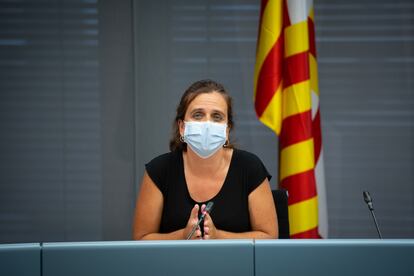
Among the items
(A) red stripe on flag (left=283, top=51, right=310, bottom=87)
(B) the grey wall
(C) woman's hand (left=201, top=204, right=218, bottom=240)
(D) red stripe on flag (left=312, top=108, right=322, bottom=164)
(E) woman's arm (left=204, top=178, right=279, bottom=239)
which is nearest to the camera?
(C) woman's hand (left=201, top=204, right=218, bottom=240)

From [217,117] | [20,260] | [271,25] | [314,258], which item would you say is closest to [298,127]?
[271,25]

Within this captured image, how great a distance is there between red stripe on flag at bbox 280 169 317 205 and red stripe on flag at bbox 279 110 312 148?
0.58 feet

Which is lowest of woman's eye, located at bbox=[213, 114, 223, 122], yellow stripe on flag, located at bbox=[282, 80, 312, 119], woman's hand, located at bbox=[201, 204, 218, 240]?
woman's hand, located at bbox=[201, 204, 218, 240]

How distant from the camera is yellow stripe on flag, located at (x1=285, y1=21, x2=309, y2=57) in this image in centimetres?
259

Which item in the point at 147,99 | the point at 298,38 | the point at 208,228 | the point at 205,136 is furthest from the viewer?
the point at 147,99

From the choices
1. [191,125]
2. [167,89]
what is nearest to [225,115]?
[191,125]

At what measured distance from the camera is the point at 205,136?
1.80m

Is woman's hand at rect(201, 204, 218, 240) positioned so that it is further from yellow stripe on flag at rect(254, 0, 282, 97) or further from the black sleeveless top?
yellow stripe on flag at rect(254, 0, 282, 97)

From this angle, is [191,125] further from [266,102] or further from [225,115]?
[266,102]

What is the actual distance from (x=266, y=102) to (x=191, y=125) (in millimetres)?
945

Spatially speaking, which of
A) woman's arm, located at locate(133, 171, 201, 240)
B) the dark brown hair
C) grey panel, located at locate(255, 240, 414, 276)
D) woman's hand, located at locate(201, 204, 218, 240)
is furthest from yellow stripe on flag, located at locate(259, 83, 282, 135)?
grey panel, located at locate(255, 240, 414, 276)

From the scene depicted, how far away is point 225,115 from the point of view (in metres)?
1.88

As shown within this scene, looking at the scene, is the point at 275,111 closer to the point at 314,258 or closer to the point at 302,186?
the point at 302,186

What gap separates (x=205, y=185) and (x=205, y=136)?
19cm
